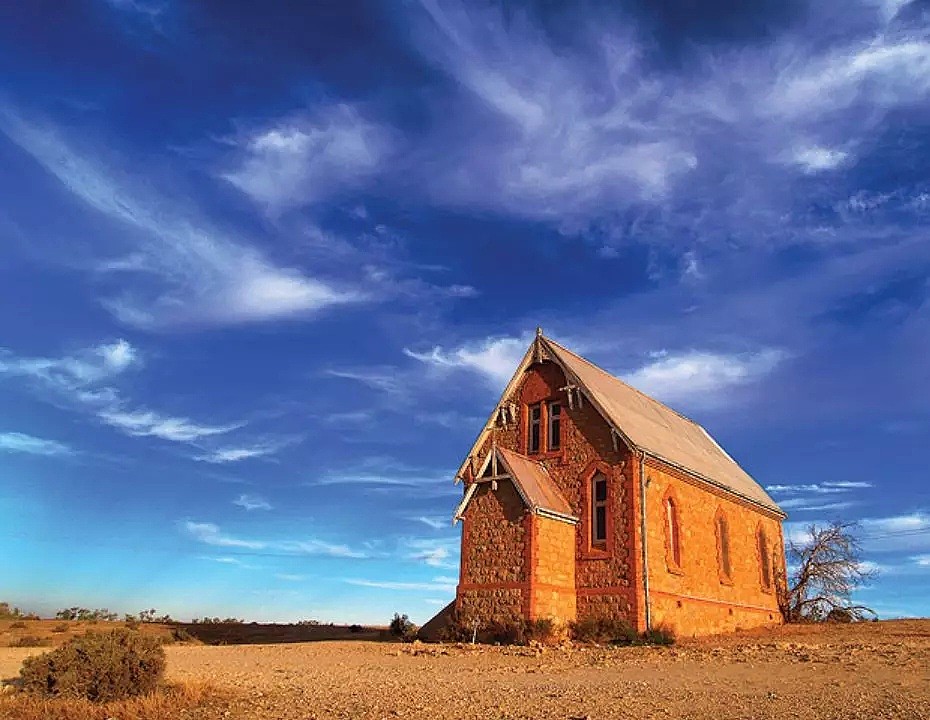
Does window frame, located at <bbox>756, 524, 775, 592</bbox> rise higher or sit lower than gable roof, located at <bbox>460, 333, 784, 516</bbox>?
lower

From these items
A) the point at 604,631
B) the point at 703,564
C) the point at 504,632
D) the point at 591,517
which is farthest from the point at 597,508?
the point at 504,632

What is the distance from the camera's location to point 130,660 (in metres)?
13.4

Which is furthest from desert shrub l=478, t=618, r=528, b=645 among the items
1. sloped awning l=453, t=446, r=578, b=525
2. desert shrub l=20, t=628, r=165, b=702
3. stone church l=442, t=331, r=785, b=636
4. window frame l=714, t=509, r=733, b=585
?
desert shrub l=20, t=628, r=165, b=702

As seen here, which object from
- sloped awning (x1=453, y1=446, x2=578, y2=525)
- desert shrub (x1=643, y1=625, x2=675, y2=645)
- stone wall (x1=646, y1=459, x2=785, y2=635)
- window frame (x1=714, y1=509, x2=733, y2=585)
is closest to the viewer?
desert shrub (x1=643, y1=625, x2=675, y2=645)

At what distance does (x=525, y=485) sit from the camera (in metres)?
25.7

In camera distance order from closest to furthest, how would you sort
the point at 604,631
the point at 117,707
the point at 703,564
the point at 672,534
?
the point at 117,707
the point at 604,631
the point at 672,534
the point at 703,564

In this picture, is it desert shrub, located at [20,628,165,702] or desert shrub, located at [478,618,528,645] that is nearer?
desert shrub, located at [20,628,165,702]

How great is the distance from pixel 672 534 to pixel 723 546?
5070mm

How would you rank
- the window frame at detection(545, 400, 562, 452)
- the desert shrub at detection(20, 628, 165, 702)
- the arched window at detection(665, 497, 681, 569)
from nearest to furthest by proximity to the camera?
the desert shrub at detection(20, 628, 165, 702)
the arched window at detection(665, 497, 681, 569)
the window frame at detection(545, 400, 562, 452)

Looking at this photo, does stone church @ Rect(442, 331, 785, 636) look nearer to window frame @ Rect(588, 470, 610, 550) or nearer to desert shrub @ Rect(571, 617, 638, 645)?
window frame @ Rect(588, 470, 610, 550)

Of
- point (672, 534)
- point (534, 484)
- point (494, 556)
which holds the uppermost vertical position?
point (534, 484)

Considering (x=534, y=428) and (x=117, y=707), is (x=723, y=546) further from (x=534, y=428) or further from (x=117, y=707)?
(x=117, y=707)

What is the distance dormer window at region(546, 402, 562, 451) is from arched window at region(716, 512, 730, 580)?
822 cm

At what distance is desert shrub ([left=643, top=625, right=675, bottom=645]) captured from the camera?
77.8 ft
